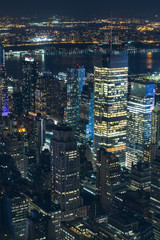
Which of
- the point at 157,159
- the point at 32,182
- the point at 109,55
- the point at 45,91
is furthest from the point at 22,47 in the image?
the point at 157,159

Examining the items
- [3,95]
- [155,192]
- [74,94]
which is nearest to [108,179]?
[155,192]

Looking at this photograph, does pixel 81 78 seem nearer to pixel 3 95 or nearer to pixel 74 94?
pixel 74 94

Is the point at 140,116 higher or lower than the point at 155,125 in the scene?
higher

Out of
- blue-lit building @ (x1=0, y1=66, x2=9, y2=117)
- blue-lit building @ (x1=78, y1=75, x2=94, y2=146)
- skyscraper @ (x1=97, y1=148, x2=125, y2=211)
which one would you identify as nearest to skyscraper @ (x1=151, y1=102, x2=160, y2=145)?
blue-lit building @ (x1=78, y1=75, x2=94, y2=146)

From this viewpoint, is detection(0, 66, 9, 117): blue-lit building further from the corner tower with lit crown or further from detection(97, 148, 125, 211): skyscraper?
detection(97, 148, 125, 211): skyscraper

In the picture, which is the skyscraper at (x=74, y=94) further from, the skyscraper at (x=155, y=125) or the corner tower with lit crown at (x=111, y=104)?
the skyscraper at (x=155, y=125)

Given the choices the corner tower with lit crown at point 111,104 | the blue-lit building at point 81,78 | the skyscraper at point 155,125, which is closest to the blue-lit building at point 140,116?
the skyscraper at point 155,125
